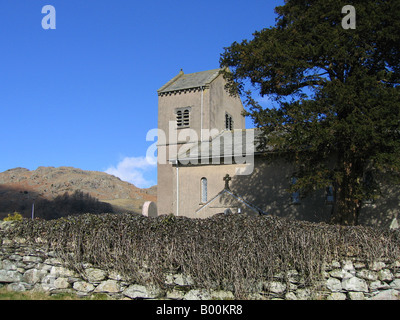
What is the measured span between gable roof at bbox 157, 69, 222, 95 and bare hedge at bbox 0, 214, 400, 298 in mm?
23504

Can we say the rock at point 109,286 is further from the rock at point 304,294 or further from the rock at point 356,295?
the rock at point 356,295

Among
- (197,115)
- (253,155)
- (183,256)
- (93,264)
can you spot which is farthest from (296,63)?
(197,115)

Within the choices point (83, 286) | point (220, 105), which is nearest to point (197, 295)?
point (83, 286)

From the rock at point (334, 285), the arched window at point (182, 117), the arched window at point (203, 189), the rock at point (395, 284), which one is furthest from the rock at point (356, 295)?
the arched window at point (182, 117)

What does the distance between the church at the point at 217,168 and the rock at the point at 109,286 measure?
10.4 m

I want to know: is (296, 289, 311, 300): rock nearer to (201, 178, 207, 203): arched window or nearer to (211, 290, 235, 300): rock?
(211, 290, 235, 300): rock

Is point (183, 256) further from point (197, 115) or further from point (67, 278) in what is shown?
point (197, 115)

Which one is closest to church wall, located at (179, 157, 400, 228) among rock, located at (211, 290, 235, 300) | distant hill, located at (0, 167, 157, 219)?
rock, located at (211, 290, 235, 300)

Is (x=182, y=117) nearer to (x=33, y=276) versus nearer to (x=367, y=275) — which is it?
(x=33, y=276)

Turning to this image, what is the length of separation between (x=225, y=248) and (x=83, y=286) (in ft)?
14.7

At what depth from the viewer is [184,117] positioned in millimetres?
33438

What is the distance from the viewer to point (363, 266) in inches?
398

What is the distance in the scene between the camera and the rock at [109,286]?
35.3 feet

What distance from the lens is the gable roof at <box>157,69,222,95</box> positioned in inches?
1311
